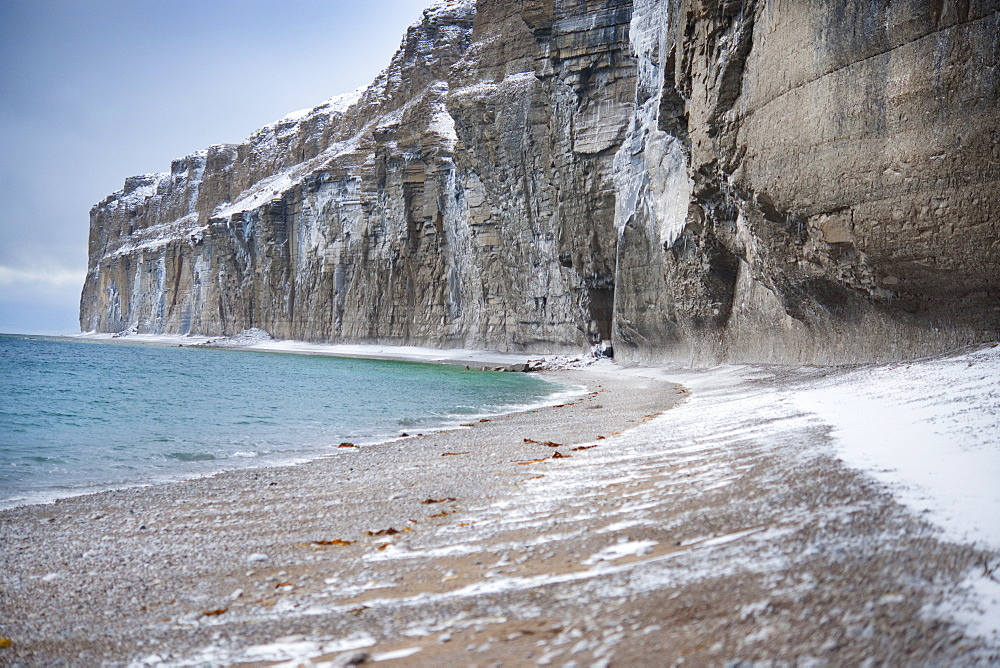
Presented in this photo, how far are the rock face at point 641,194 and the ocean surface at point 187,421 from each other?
6.30 metres

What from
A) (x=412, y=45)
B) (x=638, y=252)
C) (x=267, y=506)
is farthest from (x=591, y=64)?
(x=412, y=45)

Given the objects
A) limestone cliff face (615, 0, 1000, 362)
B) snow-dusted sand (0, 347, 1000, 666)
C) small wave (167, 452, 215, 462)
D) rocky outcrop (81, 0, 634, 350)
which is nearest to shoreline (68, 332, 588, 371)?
rocky outcrop (81, 0, 634, 350)

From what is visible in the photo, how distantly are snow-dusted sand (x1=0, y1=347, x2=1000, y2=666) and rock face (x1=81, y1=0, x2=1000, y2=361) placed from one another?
3055 mm

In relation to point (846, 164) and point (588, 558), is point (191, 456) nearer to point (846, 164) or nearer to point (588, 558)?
point (588, 558)

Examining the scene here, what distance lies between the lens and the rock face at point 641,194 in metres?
7.51

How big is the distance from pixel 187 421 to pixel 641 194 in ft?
57.5

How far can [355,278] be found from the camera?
53312mm

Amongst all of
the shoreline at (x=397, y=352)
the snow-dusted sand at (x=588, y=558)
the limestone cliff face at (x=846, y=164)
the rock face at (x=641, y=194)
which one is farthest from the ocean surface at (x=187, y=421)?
the shoreline at (x=397, y=352)

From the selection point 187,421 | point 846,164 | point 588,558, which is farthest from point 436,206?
point 588,558

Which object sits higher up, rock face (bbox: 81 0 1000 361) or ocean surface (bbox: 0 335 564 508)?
rock face (bbox: 81 0 1000 361)

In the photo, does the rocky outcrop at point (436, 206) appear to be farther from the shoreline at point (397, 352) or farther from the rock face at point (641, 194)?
the shoreline at point (397, 352)

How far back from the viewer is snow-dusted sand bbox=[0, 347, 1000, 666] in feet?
5.83

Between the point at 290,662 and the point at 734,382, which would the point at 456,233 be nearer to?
the point at 734,382

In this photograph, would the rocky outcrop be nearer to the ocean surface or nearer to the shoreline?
the shoreline
